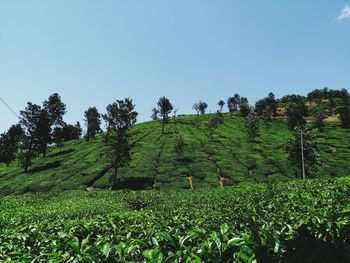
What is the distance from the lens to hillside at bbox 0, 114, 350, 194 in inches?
2722

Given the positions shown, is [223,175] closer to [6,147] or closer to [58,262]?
[58,262]

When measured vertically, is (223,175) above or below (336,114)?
below

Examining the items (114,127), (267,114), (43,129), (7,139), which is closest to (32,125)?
(43,129)

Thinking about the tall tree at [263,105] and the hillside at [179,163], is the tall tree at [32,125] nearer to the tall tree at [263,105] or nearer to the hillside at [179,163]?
the hillside at [179,163]

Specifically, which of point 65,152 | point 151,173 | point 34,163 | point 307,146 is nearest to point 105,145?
point 65,152

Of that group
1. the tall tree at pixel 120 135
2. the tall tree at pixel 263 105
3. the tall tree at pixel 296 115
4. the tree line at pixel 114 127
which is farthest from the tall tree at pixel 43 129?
the tall tree at pixel 263 105

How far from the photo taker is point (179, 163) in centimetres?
8100

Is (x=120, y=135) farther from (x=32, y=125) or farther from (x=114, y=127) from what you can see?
(x=32, y=125)

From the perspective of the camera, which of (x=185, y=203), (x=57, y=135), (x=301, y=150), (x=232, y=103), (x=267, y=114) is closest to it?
(x=185, y=203)

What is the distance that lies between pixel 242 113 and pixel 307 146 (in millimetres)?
91989

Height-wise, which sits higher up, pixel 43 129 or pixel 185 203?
pixel 43 129

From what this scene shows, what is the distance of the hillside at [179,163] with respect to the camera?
69150 mm

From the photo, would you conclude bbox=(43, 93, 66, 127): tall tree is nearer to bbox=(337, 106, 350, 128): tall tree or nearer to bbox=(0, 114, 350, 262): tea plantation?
bbox=(0, 114, 350, 262): tea plantation

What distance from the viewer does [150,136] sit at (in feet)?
366
